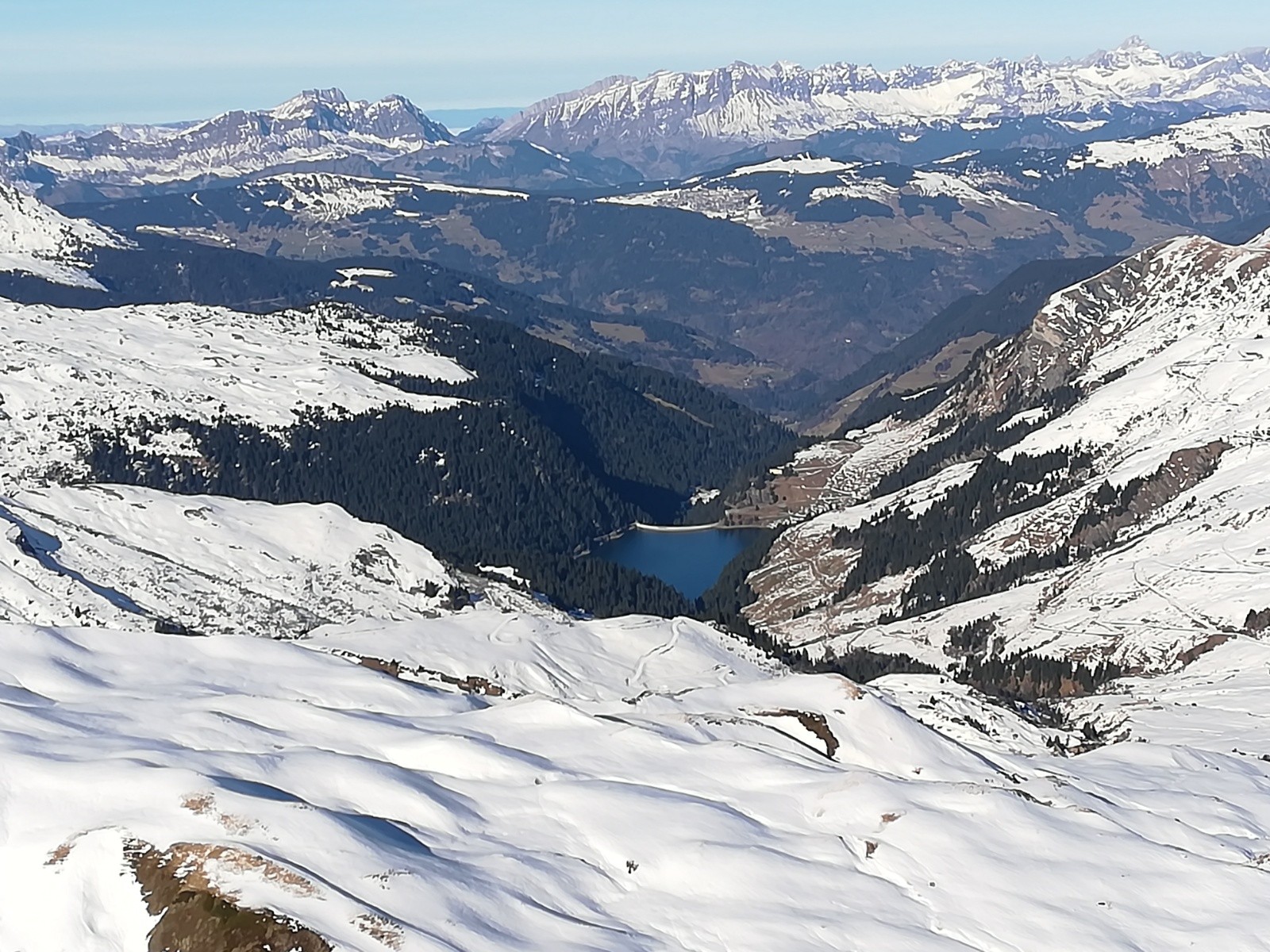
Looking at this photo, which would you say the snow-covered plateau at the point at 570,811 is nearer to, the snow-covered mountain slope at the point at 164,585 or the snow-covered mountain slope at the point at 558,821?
the snow-covered mountain slope at the point at 558,821

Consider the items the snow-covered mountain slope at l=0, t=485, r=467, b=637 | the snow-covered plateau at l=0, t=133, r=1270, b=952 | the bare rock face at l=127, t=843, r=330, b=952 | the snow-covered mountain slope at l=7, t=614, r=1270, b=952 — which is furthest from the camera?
the snow-covered mountain slope at l=0, t=485, r=467, b=637

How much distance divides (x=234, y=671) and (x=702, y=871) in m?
54.5

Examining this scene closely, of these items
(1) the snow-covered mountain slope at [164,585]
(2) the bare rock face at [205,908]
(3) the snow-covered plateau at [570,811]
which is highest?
(2) the bare rock face at [205,908]

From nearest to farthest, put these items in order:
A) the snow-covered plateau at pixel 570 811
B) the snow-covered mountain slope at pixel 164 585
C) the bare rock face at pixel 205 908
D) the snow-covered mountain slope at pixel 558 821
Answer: the bare rock face at pixel 205 908
the snow-covered plateau at pixel 570 811
the snow-covered mountain slope at pixel 558 821
the snow-covered mountain slope at pixel 164 585

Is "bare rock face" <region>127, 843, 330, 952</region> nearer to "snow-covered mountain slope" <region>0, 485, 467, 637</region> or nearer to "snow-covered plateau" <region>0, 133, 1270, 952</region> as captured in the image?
"snow-covered plateau" <region>0, 133, 1270, 952</region>

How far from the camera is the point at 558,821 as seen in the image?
87312mm

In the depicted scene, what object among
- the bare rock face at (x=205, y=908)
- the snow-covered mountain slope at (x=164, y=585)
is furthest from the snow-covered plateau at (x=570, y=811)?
the snow-covered mountain slope at (x=164, y=585)

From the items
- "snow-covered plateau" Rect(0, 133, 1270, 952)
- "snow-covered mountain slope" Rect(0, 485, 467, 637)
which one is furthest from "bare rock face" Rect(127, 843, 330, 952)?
"snow-covered mountain slope" Rect(0, 485, 467, 637)

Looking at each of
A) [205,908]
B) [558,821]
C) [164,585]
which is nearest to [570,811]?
[558,821]

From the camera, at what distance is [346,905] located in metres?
67.9

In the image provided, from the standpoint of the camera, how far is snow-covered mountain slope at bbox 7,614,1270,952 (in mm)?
70812

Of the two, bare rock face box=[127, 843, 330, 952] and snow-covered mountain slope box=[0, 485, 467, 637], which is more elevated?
bare rock face box=[127, 843, 330, 952]

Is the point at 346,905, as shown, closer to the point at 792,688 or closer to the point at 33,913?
the point at 33,913

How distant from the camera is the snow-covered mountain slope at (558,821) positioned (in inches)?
2788
